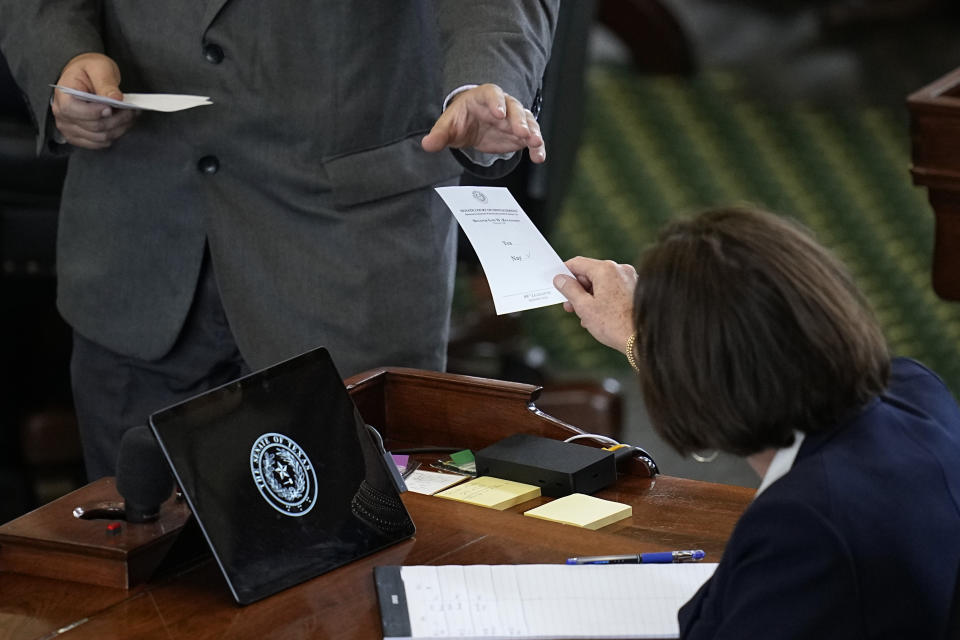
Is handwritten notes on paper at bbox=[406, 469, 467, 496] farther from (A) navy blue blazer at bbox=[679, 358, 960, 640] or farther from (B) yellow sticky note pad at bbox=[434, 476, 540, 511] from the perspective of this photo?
(A) navy blue blazer at bbox=[679, 358, 960, 640]

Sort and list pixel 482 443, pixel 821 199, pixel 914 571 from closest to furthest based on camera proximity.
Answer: pixel 914 571, pixel 482 443, pixel 821 199

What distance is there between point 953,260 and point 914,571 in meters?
1.72

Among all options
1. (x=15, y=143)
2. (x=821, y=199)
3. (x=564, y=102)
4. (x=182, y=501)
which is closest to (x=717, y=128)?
(x=821, y=199)

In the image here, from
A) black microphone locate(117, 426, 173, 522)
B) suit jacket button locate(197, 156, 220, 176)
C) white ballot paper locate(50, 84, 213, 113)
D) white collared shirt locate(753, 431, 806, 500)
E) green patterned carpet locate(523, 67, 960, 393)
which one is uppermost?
white ballot paper locate(50, 84, 213, 113)

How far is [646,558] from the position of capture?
1333 millimetres

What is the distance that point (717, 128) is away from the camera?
21.3 ft

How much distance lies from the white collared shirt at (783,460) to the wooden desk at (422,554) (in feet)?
0.91

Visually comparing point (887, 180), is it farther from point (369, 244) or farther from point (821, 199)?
point (369, 244)

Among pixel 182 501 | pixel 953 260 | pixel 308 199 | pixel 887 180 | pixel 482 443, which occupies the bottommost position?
pixel 887 180

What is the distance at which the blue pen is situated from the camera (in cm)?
133

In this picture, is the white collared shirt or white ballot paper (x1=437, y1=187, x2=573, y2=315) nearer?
the white collared shirt

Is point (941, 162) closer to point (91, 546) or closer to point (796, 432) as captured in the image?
point (796, 432)

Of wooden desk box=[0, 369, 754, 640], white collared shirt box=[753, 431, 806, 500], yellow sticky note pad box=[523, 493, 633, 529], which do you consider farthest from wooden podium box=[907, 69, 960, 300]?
white collared shirt box=[753, 431, 806, 500]

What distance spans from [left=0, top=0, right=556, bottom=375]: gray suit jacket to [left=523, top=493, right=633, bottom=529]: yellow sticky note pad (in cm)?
52
